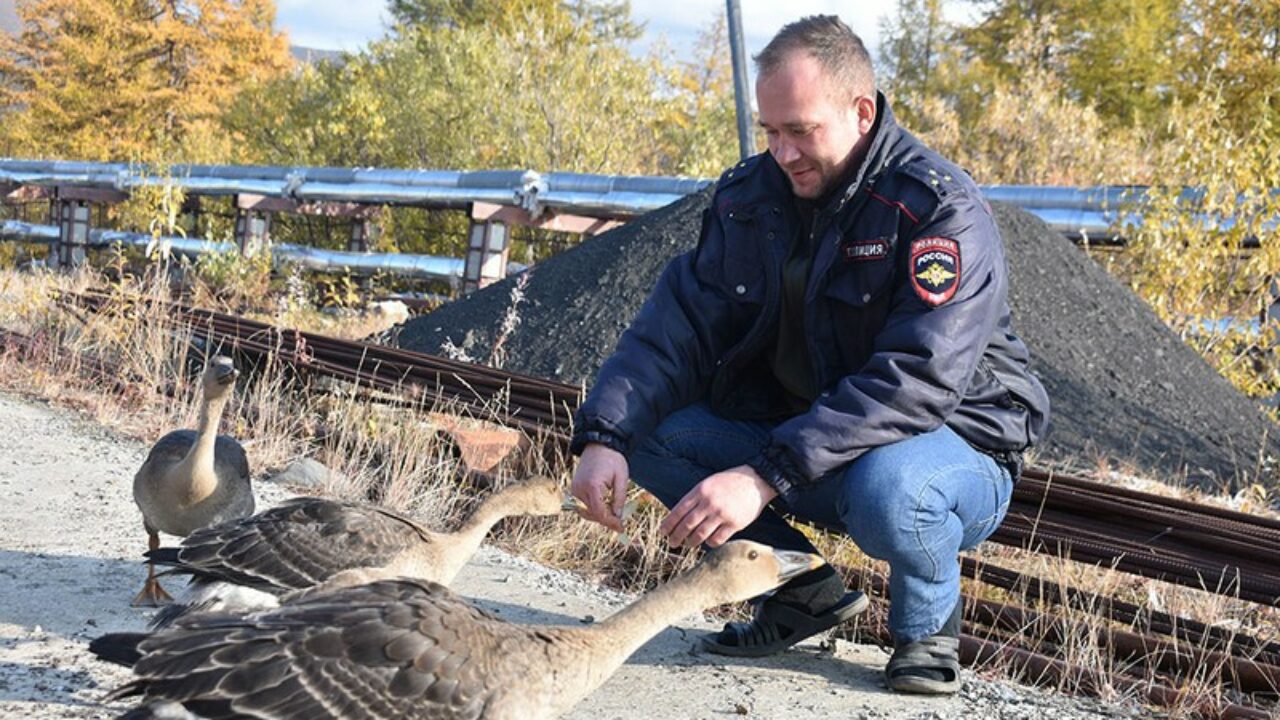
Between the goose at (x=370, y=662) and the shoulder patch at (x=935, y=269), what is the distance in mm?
1505

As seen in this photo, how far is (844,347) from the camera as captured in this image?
15.0ft

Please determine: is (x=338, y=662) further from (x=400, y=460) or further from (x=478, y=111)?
(x=478, y=111)

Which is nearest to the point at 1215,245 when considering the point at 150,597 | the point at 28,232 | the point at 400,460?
the point at 400,460

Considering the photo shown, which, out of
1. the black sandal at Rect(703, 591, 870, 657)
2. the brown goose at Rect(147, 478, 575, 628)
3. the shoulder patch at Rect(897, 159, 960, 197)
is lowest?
the black sandal at Rect(703, 591, 870, 657)

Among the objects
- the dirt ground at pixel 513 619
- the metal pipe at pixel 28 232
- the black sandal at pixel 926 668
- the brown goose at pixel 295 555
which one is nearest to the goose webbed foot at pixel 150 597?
the dirt ground at pixel 513 619

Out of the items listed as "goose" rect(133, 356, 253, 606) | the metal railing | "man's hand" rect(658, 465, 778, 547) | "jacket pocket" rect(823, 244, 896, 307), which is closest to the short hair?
"jacket pocket" rect(823, 244, 896, 307)

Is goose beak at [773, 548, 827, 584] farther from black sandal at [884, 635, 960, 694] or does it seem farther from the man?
black sandal at [884, 635, 960, 694]

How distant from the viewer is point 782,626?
15.7ft

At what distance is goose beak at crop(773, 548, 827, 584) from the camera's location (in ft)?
13.7

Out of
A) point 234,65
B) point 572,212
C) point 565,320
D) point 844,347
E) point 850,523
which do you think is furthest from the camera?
point 234,65

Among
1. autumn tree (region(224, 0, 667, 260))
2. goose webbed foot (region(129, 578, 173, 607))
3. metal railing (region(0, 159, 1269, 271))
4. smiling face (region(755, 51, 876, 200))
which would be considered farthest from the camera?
autumn tree (region(224, 0, 667, 260))

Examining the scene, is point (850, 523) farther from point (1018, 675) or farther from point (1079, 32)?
point (1079, 32)

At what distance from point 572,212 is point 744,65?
500 centimetres

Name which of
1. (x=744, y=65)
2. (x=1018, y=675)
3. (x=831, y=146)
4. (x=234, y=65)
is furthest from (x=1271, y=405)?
(x=234, y=65)
